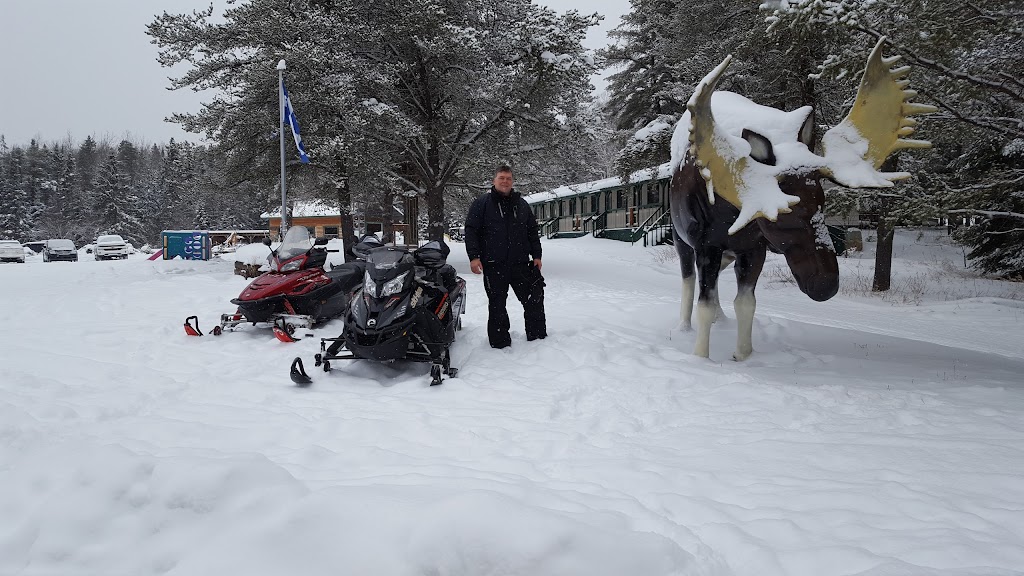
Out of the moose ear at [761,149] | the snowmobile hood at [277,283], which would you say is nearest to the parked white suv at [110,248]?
the snowmobile hood at [277,283]

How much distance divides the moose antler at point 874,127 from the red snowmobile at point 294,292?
189 inches

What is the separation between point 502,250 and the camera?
19.6ft

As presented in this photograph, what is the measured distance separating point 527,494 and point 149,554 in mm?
1460

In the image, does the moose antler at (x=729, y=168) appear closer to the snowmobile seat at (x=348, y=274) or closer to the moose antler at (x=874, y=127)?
the moose antler at (x=874, y=127)

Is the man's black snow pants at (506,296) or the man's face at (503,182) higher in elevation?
the man's face at (503,182)

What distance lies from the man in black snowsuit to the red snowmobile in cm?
130

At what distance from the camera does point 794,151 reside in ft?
15.2

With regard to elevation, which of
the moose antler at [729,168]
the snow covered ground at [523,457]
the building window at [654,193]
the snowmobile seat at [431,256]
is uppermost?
the building window at [654,193]

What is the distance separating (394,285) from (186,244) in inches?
866

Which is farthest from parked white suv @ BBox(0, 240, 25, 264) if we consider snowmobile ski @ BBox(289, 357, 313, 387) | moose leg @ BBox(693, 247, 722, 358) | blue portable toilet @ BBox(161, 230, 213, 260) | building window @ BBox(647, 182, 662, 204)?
moose leg @ BBox(693, 247, 722, 358)

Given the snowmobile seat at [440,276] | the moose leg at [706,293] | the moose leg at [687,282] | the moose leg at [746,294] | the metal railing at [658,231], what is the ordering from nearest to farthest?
the moose leg at [746,294]
the moose leg at [706,293]
the snowmobile seat at [440,276]
the moose leg at [687,282]
the metal railing at [658,231]

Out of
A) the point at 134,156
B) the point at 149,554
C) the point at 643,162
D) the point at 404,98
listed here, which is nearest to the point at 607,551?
the point at 149,554

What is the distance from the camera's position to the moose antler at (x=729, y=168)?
14.0 ft

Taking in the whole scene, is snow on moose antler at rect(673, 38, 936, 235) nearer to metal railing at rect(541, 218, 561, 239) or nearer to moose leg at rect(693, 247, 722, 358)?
moose leg at rect(693, 247, 722, 358)
